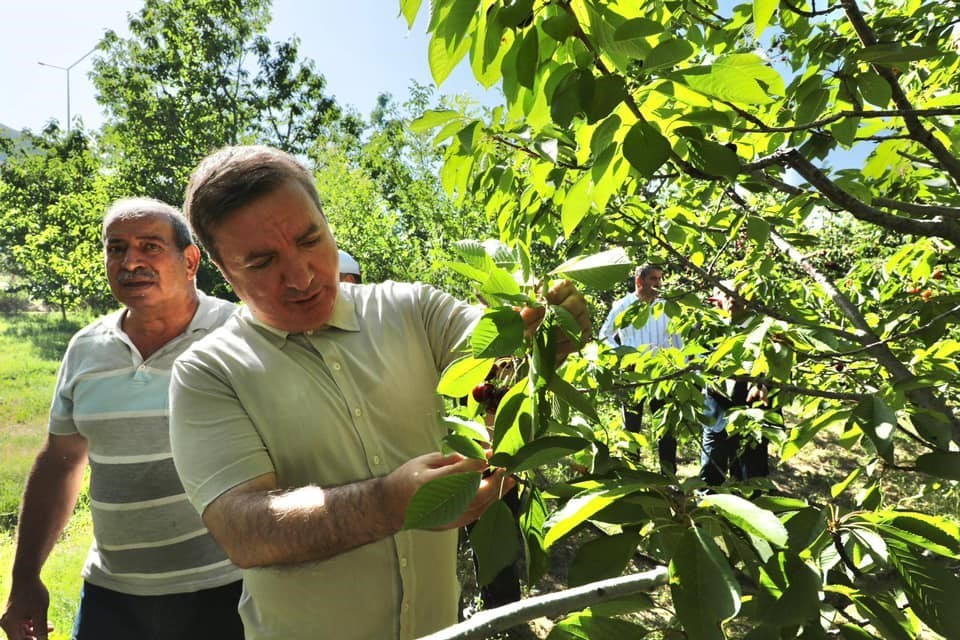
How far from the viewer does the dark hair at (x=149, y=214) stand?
97.8 inches

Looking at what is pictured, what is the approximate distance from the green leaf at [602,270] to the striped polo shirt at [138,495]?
2.02 m

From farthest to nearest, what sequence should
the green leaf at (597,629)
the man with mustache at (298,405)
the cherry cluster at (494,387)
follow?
the man with mustache at (298,405) → the cherry cluster at (494,387) → the green leaf at (597,629)

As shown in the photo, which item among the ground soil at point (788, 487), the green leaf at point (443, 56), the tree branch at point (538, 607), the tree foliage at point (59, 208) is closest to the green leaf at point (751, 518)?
the tree branch at point (538, 607)

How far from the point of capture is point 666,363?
7.51 ft

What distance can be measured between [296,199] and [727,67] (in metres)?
1.05

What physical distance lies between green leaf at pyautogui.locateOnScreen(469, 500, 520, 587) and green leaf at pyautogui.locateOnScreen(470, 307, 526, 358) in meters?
0.25

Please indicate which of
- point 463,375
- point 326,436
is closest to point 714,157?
point 463,375

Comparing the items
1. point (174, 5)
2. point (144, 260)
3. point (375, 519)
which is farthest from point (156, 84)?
point (375, 519)

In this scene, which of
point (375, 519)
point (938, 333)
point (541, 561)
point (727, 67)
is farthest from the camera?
point (938, 333)

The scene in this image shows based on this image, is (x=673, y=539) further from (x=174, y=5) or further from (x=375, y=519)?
(x=174, y=5)

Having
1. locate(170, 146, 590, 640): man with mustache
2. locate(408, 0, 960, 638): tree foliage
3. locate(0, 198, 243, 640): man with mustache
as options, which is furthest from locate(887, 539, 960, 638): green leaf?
locate(0, 198, 243, 640): man with mustache

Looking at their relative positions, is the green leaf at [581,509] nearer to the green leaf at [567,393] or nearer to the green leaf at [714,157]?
the green leaf at [567,393]

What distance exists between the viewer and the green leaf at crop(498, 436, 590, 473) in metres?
0.77

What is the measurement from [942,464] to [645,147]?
768 mm
